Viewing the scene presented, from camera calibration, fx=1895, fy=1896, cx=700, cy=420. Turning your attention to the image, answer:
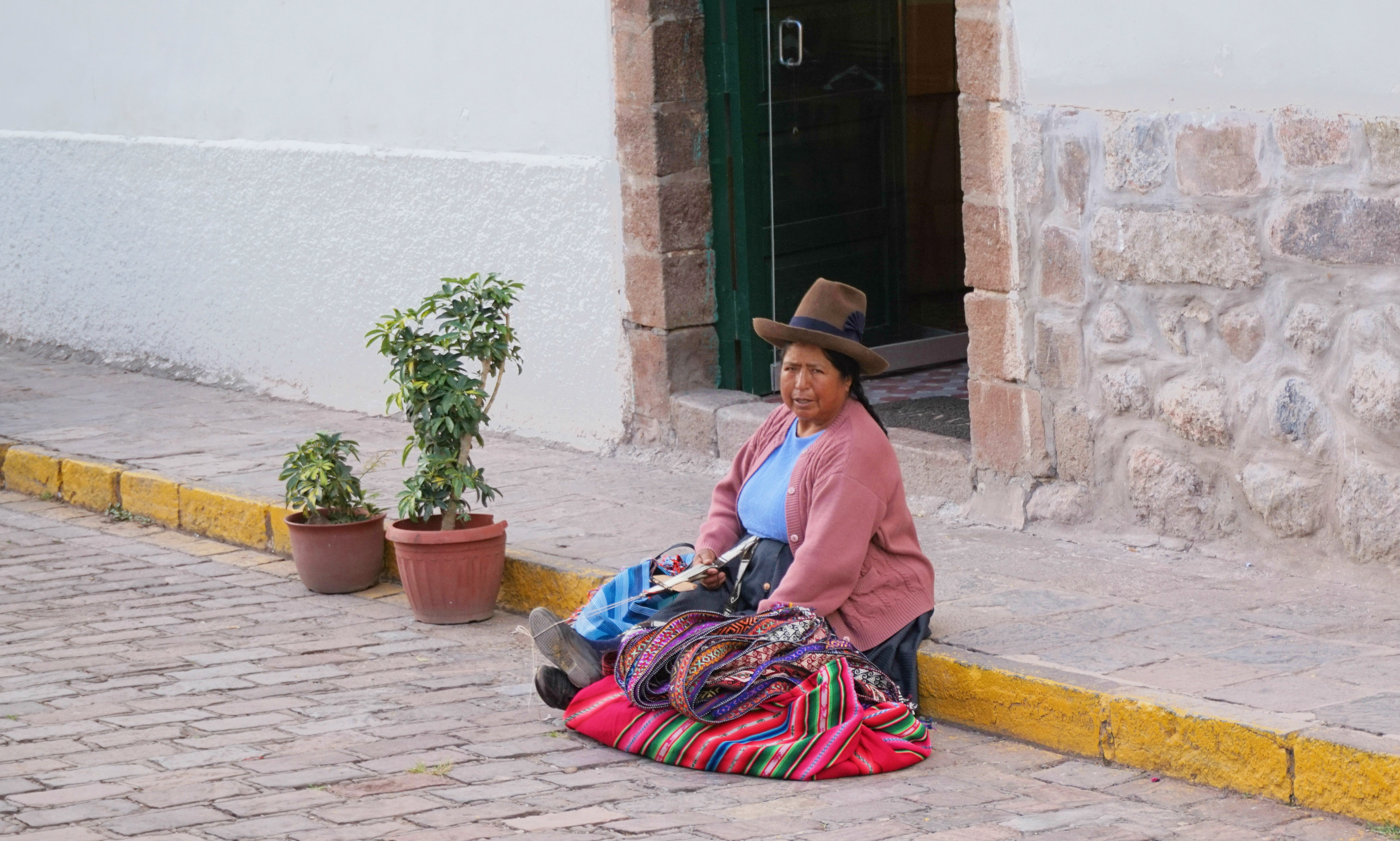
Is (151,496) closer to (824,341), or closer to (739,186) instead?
(739,186)

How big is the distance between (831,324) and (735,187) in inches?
116

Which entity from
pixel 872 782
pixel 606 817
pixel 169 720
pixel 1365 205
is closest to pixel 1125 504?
pixel 1365 205

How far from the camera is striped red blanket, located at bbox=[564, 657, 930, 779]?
14.9 feet

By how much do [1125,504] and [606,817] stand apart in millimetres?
2623

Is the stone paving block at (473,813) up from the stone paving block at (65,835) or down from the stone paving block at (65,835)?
down

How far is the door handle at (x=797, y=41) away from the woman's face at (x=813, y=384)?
3000 millimetres

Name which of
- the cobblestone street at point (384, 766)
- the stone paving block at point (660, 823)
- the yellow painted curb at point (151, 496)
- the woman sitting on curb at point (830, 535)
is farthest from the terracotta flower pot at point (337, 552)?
the stone paving block at point (660, 823)

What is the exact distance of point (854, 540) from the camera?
490cm

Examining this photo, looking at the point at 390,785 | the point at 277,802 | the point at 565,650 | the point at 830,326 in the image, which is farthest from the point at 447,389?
the point at 277,802

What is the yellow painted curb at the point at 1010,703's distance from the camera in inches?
183

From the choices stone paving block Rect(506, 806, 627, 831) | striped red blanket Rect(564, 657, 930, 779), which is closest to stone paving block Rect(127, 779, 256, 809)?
stone paving block Rect(506, 806, 627, 831)

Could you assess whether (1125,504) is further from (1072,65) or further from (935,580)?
(1072,65)

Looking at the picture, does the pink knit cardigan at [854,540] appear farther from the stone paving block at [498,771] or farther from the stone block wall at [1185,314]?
the stone block wall at [1185,314]

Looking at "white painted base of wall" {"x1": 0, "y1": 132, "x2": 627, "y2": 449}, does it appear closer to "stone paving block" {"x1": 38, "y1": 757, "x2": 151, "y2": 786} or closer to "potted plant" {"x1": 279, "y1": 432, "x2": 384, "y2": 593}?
"potted plant" {"x1": 279, "y1": 432, "x2": 384, "y2": 593}
